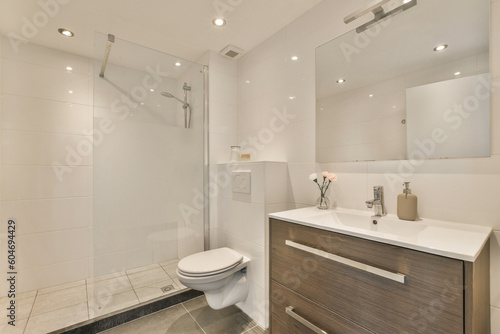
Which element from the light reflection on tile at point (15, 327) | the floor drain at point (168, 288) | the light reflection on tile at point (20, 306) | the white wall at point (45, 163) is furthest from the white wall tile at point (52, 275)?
the floor drain at point (168, 288)

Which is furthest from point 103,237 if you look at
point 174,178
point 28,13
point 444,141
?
point 444,141

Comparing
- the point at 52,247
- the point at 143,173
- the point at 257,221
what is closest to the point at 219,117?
the point at 143,173

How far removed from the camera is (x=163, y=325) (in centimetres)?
165

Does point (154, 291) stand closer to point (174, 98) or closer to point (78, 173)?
point (78, 173)

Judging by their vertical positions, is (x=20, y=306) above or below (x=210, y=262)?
below

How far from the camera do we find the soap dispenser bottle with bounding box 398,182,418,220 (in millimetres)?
1105

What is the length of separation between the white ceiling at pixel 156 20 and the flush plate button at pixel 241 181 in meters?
1.23

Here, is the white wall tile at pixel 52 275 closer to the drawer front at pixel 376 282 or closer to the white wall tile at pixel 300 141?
the drawer front at pixel 376 282

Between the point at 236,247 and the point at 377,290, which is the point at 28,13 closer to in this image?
the point at 236,247

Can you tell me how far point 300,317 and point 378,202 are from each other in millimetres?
732

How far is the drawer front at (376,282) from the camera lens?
68 cm

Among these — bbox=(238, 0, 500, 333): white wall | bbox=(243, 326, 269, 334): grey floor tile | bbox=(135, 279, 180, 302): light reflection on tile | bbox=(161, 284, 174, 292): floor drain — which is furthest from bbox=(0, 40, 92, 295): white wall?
bbox=(243, 326, 269, 334): grey floor tile

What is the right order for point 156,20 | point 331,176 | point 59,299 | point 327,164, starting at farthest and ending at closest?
point 59,299 → point 156,20 → point 327,164 → point 331,176

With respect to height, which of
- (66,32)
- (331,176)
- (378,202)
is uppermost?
(66,32)
